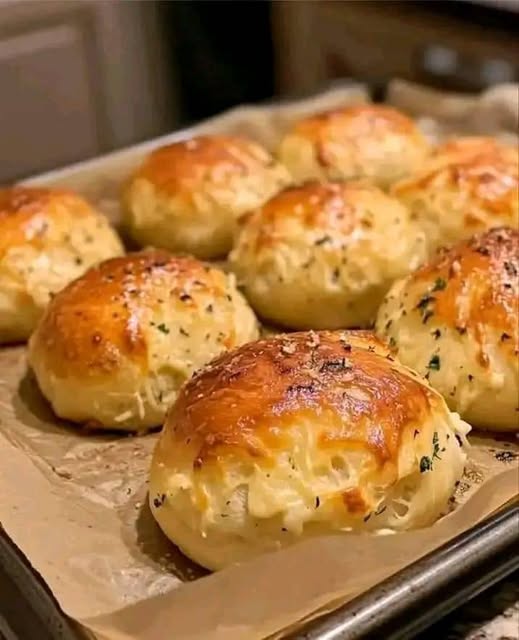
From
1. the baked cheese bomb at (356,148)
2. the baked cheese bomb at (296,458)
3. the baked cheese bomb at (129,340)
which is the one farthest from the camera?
the baked cheese bomb at (356,148)

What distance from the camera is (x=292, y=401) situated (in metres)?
1.14

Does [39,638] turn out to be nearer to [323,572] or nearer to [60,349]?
[323,572]

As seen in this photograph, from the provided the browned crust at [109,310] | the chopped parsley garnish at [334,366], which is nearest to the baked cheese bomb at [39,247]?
the browned crust at [109,310]

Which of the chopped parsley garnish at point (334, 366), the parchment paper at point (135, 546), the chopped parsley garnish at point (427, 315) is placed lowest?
the parchment paper at point (135, 546)

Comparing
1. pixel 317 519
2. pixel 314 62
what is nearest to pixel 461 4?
pixel 314 62

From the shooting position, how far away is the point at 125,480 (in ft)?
4.40

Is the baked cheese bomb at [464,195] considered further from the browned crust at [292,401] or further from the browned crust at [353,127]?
the browned crust at [292,401]

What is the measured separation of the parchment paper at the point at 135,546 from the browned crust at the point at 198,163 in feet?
1.54

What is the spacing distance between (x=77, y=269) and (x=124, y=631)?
849 mm

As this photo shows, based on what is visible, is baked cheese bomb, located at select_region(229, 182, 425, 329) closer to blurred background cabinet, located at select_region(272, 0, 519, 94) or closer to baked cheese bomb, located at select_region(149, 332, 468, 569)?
baked cheese bomb, located at select_region(149, 332, 468, 569)

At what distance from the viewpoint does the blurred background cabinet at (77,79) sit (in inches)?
123

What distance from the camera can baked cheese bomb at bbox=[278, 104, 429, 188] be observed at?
2.02 metres

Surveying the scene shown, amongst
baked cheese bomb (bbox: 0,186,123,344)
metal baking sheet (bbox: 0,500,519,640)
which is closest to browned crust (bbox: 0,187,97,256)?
baked cheese bomb (bbox: 0,186,123,344)

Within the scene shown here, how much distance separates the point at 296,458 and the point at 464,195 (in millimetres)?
800
